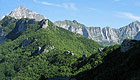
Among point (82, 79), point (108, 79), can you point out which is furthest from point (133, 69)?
point (82, 79)

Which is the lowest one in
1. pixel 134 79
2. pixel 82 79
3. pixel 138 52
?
pixel 82 79

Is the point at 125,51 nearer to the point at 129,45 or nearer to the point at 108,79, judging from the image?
the point at 129,45

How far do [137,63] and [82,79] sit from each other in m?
42.3

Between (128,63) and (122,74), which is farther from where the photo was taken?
→ (128,63)

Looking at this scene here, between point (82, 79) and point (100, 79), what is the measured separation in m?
26.7

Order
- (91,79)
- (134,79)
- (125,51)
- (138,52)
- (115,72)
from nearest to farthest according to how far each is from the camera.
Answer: (134,79) → (115,72) → (138,52) → (91,79) → (125,51)

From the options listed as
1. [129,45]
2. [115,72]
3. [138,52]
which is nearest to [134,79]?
[115,72]

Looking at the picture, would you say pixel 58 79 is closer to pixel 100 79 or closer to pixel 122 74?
pixel 100 79

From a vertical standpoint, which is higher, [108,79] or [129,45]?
[129,45]

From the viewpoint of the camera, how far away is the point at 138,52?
11475 cm

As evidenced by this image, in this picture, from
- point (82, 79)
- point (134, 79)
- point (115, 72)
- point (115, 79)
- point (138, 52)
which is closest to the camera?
point (134, 79)

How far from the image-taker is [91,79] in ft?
410

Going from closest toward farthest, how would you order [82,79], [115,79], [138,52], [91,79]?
[115,79] → [138,52] → [91,79] → [82,79]

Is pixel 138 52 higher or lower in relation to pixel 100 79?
higher
